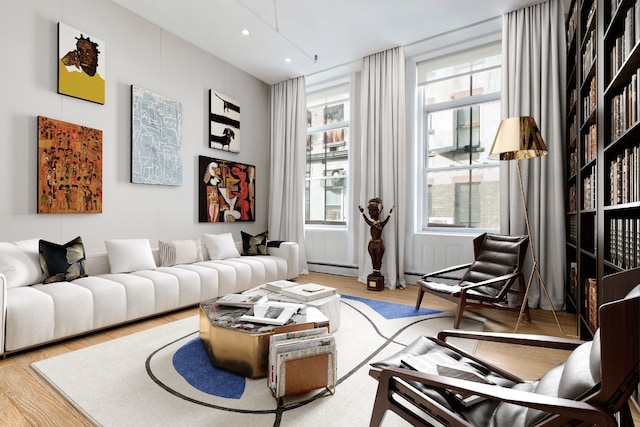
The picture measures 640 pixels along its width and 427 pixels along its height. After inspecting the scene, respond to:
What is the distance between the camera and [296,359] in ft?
5.62

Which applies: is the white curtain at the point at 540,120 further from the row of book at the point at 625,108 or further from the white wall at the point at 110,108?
the white wall at the point at 110,108

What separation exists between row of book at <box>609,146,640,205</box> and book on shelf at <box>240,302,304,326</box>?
1992 mm

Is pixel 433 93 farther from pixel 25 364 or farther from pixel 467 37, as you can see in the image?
pixel 25 364

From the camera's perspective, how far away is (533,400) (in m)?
0.95

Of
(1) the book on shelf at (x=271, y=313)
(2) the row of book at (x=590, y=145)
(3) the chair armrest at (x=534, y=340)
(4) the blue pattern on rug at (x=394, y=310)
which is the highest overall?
(2) the row of book at (x=590, y=145)

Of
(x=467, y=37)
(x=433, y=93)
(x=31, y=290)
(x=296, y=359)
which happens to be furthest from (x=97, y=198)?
(x=467, y=37)

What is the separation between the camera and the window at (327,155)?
556 centimetres

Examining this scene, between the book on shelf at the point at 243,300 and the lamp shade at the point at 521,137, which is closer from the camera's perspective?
the book on shelf at the point at 243,300

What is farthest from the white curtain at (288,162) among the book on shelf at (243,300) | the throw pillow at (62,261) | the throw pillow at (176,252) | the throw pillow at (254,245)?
the throw pillow at (62,261)

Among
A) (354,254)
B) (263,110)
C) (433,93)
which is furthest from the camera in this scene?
(263,110)

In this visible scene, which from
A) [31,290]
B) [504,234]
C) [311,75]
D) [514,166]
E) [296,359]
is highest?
[311,75]

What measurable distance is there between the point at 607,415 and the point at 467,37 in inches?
179

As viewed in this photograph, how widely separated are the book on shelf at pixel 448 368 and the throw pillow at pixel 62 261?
292cm

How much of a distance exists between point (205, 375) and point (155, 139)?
3.04 meters
